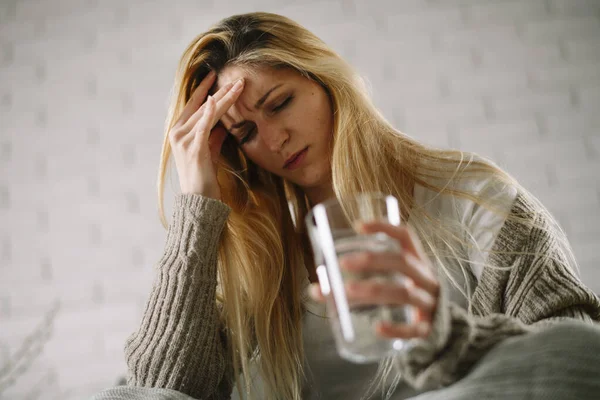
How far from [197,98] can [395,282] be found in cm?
93

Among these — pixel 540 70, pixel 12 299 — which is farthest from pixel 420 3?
pixel 12 299

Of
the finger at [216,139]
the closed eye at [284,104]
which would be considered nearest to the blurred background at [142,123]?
the finger at [216,139]

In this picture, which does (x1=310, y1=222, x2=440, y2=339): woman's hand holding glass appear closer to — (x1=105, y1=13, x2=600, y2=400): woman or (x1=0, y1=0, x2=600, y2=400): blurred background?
(x1=105, y1=13, x2=600, y2=400): woman

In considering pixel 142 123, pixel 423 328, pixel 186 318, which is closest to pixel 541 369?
pixel 423 328

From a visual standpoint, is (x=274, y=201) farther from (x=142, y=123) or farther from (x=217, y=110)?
(x=142, y=123)

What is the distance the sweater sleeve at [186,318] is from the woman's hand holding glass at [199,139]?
0.19ft

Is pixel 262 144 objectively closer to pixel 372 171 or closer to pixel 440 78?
pixel 372 171

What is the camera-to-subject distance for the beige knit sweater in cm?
94

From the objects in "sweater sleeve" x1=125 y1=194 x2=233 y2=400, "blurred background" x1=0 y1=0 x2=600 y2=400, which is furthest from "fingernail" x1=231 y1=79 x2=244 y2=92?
"blurred background" x1=0 y1=0 x2=600 y2=400

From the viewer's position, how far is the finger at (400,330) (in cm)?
58

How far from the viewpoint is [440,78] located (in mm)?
1966

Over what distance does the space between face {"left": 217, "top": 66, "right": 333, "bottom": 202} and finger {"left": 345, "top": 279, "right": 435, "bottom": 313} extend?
70 centimetres

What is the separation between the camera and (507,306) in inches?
38.9

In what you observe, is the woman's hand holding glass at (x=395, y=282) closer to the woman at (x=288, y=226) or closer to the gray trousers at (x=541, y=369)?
the gray trousers at (x=541, y=369)
